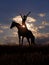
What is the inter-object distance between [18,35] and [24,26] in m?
1.35
